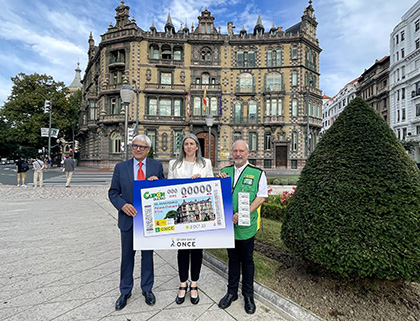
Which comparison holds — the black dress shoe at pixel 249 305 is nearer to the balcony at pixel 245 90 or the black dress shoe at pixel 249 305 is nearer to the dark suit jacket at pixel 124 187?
the dark suit jacket at pixel 124 187

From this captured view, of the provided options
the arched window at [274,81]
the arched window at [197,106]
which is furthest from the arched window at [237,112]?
the arched window at [197,106]

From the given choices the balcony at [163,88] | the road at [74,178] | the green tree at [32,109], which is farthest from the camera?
the green tree at [32,109]

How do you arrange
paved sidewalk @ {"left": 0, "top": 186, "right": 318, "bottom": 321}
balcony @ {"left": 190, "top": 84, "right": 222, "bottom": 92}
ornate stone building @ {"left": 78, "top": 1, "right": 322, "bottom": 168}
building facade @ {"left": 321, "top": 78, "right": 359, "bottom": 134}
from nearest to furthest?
paved sidewalk @ {"left": 0, "top": 186, "right": 318, "bottom": 321}, ornate stone building @ {"left": 78, "top": 1, "right": 322, "bottom": 168}, balcony @ {"left": 190, "top": 84, "right": 222, "bottom": 92}, building facade @ {"left": 321, "top": 78, "right": 359, "bottom": 134}

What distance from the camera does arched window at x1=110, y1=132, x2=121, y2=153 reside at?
110 ft

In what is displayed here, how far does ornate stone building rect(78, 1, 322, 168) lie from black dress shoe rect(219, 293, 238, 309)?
3022 centimetres

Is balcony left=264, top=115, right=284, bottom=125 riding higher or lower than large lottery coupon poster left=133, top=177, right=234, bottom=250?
higher

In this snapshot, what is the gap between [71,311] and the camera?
2.87m

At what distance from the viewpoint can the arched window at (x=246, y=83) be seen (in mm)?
34250

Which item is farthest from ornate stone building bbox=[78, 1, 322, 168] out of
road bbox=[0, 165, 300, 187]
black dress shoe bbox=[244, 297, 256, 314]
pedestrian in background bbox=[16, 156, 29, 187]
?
black dress shoe bbox=[244, 297, 256, 314]

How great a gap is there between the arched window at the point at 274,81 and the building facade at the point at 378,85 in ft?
89.2

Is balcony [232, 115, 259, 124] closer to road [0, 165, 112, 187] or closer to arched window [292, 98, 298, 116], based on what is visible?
arched window [292, 98, 298, 116]

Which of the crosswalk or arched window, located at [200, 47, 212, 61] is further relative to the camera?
arched window, located at [200, 47, 212, 61]

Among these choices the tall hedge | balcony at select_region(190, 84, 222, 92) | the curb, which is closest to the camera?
the tall hedge

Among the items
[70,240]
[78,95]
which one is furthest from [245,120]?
[78,95]
